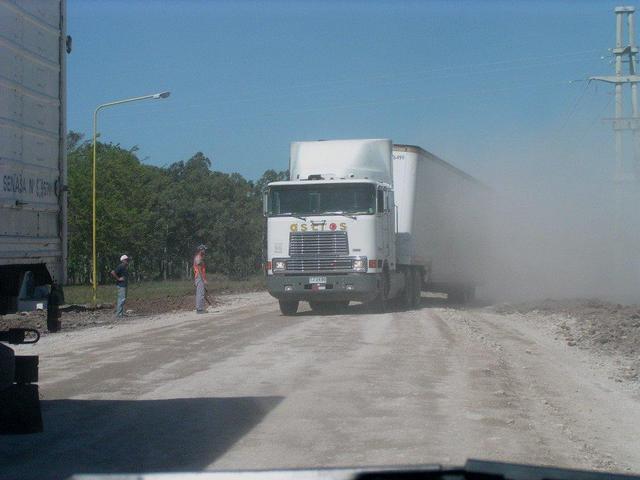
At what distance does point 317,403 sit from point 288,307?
13422 millimetres

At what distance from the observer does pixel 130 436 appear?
7863 millimetres

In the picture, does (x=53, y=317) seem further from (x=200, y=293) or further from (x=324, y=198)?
(x=200, y=293)

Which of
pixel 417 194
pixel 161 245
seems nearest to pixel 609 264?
pixel 417 194

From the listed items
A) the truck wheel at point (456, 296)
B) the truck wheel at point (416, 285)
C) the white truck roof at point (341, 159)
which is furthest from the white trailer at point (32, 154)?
the truck wheel at point (456, 296)

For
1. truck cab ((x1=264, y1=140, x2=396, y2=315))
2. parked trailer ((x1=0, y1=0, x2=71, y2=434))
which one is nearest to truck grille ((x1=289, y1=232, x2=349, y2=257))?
truck cab ((x1=264, y1=140, x2=396, y2=315))

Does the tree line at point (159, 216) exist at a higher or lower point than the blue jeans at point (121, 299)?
higher

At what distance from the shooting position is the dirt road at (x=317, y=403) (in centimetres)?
711

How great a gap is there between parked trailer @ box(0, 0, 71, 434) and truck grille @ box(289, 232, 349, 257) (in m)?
12.8

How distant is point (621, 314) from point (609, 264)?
20.0m

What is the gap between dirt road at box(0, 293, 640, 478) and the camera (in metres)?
7.11

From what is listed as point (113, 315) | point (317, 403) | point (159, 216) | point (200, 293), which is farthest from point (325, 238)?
point (159, 216)

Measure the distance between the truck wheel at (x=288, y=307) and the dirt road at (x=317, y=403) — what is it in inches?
215

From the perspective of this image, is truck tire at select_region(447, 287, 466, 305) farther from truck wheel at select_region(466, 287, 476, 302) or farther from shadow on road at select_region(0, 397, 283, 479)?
shadow on road at select_region(0, 397, 283, 479)

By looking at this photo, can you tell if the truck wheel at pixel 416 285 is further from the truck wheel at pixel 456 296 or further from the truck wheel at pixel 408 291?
the truck wheel at pixel 456 296
